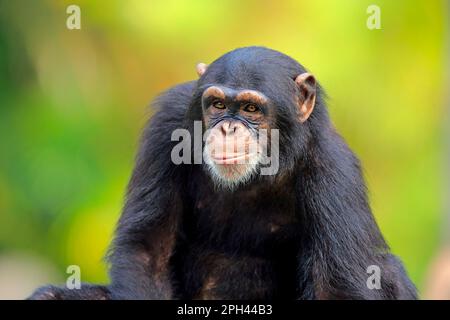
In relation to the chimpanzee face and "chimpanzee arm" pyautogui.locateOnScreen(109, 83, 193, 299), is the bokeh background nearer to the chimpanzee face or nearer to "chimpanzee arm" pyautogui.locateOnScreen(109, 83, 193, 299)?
"chimpanzee arm" pyautogui.locateOnScreen(109, 83, 193, 299)

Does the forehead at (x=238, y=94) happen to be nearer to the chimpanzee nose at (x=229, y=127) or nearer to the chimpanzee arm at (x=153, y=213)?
the chimpanzee nose at (x=229, y=127)

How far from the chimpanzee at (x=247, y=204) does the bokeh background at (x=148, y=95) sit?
5.13 m

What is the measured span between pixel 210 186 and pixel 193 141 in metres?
0.47

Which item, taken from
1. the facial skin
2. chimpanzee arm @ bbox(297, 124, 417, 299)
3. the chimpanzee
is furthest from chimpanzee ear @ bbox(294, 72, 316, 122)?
the facial skin

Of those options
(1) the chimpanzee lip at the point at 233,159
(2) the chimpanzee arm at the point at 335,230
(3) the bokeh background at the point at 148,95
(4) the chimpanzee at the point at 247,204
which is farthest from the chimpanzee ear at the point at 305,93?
(3) the bokeh background at the point at 148,95

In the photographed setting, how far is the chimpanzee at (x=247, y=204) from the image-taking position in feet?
27.3

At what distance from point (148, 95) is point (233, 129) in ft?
23.1

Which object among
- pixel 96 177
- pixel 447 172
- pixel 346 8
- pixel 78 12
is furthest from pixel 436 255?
pixel 78 12

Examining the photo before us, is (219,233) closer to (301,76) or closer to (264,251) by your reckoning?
(264,251)

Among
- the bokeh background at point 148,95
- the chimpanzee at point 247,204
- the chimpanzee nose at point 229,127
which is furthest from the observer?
the bokeh background at point 148,95

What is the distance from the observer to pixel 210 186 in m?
8.90

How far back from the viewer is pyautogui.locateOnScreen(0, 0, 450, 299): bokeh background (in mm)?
14305

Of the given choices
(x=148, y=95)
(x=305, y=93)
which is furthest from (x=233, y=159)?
(x=148, y=95)

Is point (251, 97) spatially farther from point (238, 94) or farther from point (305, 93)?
point (305, 93)
